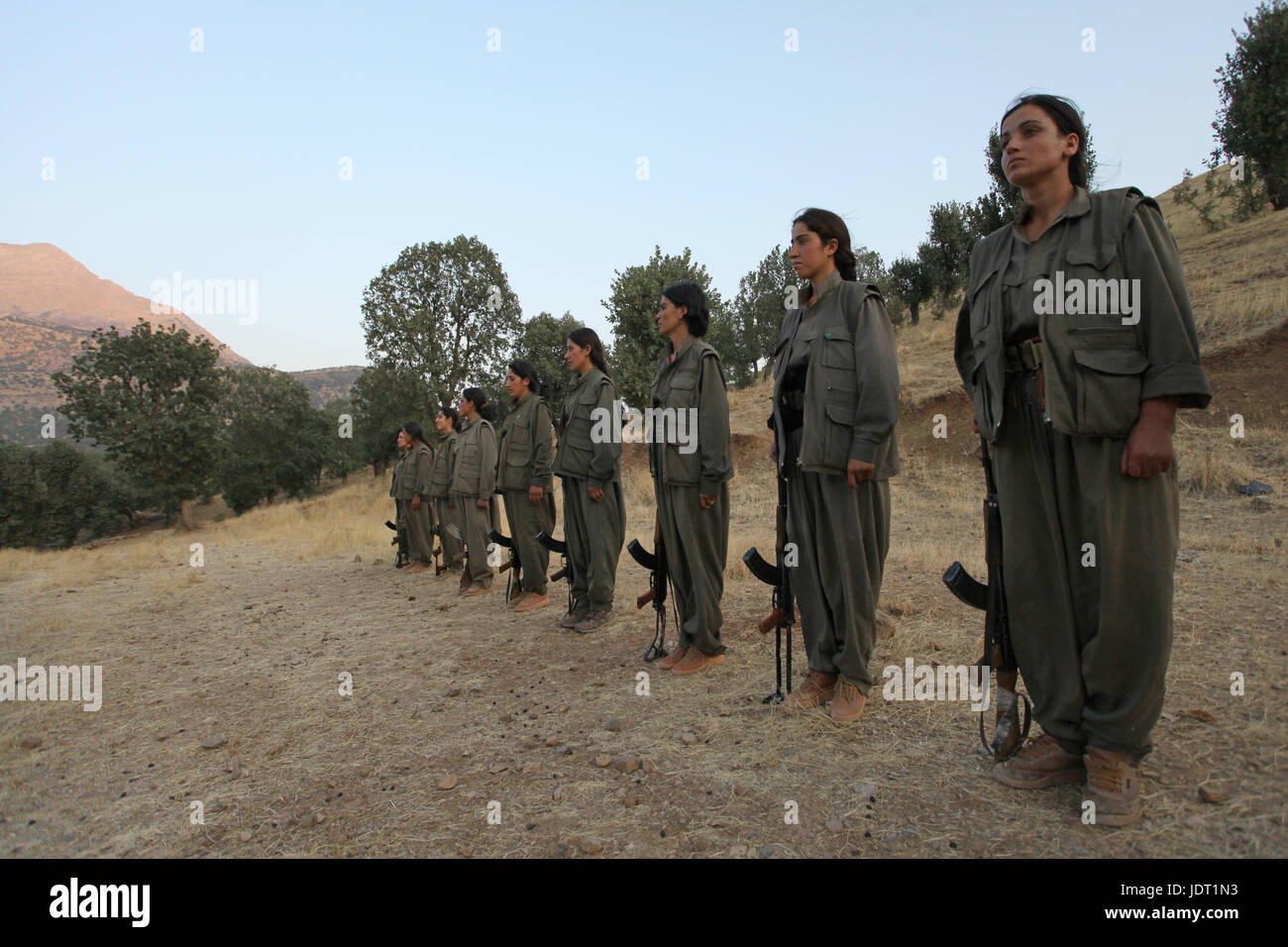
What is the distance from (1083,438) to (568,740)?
2635 millimetres

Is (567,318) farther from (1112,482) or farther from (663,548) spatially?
(1112,482)

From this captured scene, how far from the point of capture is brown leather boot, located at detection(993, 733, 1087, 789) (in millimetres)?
2566

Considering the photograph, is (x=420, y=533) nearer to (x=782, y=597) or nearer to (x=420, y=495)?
(x=420, y=495)

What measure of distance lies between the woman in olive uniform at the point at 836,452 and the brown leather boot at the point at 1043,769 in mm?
863

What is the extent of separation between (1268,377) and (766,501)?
7984 mm

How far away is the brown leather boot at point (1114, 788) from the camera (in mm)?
2275

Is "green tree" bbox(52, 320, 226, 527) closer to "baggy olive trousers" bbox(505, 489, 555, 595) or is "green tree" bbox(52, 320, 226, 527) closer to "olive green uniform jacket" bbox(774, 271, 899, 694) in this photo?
"baggy olive trousers" bbox(505, 489, 555, 595)

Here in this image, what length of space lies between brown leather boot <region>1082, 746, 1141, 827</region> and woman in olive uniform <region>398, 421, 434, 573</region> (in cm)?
921

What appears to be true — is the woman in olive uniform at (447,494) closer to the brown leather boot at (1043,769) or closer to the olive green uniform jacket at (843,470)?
the olive green uniform jacket at (843,470)

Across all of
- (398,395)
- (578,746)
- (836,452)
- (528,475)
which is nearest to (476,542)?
(528,475)

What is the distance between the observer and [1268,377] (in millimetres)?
10773

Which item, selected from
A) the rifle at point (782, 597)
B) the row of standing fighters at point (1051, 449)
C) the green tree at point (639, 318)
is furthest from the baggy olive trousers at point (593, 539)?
the green tree at point (639, 318)

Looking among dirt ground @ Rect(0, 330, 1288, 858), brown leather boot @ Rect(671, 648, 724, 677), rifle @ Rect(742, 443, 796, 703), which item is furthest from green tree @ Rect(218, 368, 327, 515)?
rifle @ Rect(742, 443, 796, 703)
